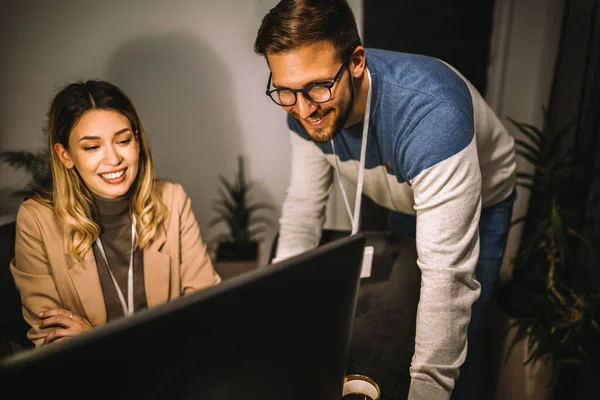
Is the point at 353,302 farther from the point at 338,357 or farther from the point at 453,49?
the point at 453,49

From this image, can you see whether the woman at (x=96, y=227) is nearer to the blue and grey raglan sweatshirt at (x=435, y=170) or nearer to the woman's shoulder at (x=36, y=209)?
the woman's shoulder at (x=36, y=209)

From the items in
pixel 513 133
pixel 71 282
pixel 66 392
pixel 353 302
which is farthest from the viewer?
pixel 513 133

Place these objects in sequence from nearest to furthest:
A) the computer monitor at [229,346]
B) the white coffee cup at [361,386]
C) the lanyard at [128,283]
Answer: the computer monitor at [229,346], the white coffee cup at [361,386], the lanyard at [128,283]

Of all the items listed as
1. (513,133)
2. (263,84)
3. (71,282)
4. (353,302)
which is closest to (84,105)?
(71,282)

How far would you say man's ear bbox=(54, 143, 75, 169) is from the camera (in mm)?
1283

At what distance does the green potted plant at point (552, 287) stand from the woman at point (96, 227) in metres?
1.36

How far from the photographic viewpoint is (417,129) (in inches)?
42.0

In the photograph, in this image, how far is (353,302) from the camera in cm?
59

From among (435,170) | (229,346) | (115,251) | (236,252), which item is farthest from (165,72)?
(229,346)

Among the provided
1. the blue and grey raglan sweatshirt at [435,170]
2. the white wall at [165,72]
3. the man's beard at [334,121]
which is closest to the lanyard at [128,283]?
the blue and grey raglan sweatshirt at [435,170]

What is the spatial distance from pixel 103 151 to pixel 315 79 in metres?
0.72

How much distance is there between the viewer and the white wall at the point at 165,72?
2.35 metres

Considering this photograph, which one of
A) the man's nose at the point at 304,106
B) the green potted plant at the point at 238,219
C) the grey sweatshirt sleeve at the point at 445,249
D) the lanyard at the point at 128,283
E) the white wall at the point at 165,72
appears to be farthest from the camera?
the green potted plant at the point at 238,219

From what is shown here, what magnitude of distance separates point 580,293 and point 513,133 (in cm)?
103
